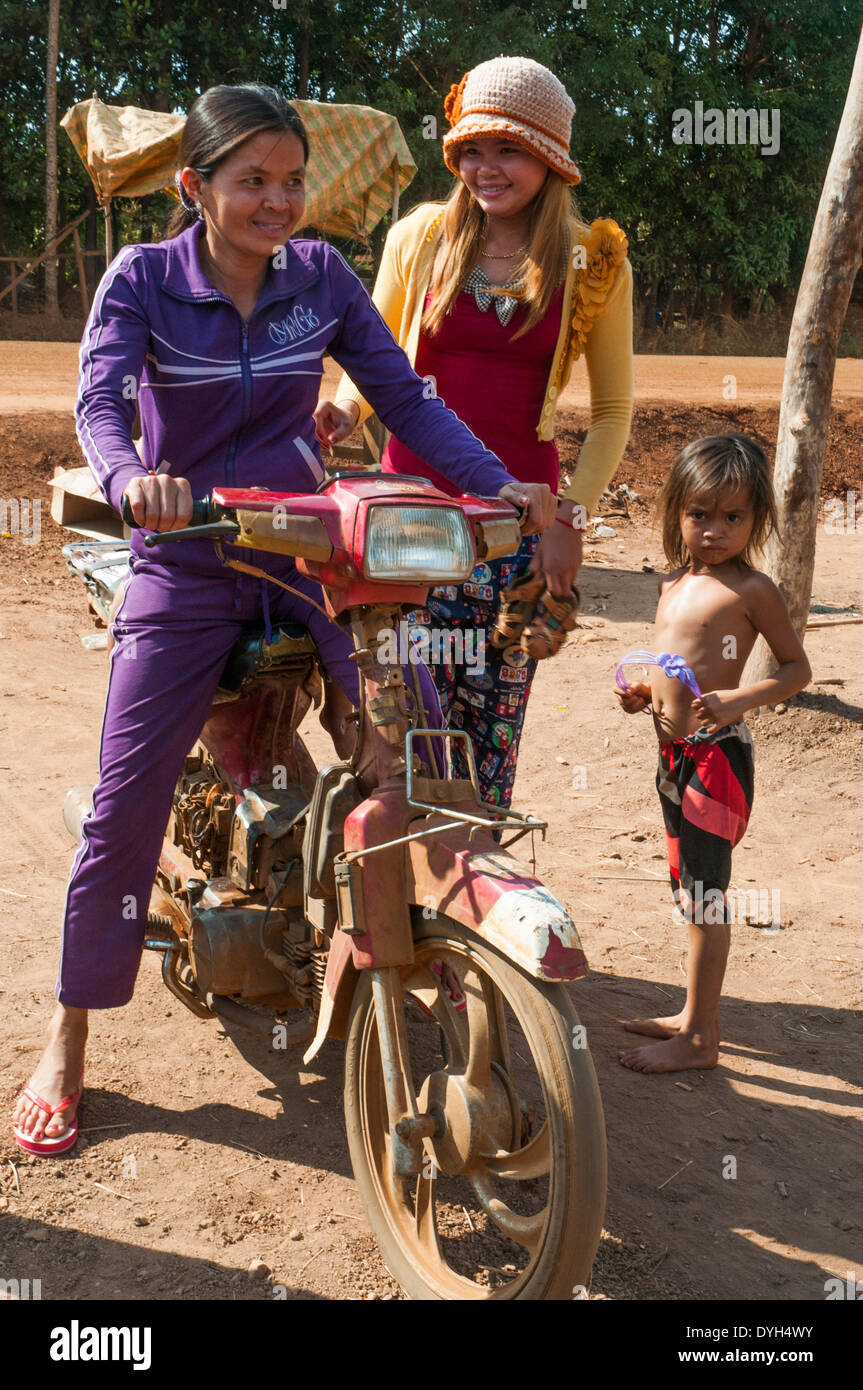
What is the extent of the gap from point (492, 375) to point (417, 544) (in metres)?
1.07

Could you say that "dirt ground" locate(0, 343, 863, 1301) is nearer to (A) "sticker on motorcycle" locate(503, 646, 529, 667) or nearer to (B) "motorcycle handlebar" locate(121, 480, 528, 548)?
(A) "sticker on motorcycle" locate(503, 646, 529, 667)

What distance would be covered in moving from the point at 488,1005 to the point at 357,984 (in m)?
0.34

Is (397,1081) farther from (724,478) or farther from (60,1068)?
(724,478)

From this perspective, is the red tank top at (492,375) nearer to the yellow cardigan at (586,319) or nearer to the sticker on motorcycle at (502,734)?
the yellow cardigan at (586,319)

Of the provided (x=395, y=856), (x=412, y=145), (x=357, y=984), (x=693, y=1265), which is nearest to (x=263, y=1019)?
(x=357, y=984)

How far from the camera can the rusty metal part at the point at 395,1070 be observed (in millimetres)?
2365

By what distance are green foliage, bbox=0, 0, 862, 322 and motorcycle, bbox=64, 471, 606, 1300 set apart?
67.7ft

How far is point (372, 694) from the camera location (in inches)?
95.2

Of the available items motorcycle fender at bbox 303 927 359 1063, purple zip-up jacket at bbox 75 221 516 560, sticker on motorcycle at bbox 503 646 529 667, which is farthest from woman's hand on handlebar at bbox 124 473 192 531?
sticker on motorcycle at bbox 503 646 529 667

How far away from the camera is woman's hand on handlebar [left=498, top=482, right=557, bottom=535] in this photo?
2.52 m

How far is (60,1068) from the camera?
3.04 m

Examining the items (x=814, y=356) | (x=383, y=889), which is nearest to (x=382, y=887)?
(x=383, y=889)

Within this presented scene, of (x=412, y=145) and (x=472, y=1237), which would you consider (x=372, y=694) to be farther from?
(x=412, y=145)

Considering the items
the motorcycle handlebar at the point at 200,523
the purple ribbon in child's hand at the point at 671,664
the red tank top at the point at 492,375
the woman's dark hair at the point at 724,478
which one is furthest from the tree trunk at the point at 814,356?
the motorcycle handlebar at the point at 200,523
